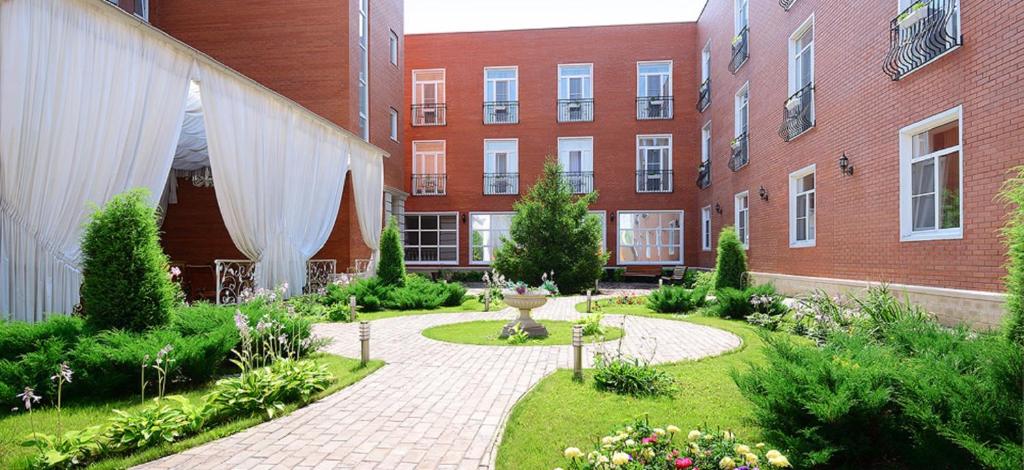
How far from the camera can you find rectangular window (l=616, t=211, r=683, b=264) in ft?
79.3

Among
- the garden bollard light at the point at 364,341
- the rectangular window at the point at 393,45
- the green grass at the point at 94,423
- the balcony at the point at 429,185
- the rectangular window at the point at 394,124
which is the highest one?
the rectangular window at the point at 393,45

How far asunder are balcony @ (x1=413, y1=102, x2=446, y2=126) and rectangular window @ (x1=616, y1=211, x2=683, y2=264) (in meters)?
9.21

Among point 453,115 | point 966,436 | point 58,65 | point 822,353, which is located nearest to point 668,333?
point 822,353

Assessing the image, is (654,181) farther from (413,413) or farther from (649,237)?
(413,413)

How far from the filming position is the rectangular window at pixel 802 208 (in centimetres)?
1230

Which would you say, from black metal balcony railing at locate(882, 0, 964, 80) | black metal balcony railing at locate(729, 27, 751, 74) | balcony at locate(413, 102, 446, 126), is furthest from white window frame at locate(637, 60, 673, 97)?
black metal balcony railing at locate(882, 0, 964, 80)

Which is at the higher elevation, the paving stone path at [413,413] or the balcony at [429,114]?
the balcony at [429,114]

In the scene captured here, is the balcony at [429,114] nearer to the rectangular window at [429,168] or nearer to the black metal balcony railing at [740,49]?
the rectangular window at [429,168]

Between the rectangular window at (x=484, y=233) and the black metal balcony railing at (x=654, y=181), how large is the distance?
19.9ft

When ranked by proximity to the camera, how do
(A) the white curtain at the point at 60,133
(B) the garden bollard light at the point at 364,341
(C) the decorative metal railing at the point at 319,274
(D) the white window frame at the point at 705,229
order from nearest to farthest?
(A) the white curtain at the point at 60,133
(B) the garden bollard light at the point at 364,341
(C) the decorative metal railing at the point at 319,274
(D) the white window frame at the point at 705,229

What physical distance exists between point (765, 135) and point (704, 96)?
8.08 m

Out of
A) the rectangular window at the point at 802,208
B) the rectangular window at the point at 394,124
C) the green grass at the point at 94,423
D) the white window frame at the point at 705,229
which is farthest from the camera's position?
the white window frame at the point at 705,229

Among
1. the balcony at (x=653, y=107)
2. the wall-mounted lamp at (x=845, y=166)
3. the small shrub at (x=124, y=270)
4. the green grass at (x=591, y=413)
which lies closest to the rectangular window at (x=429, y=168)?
the balcony at (x=653, y=107)

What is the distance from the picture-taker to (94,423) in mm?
4410
